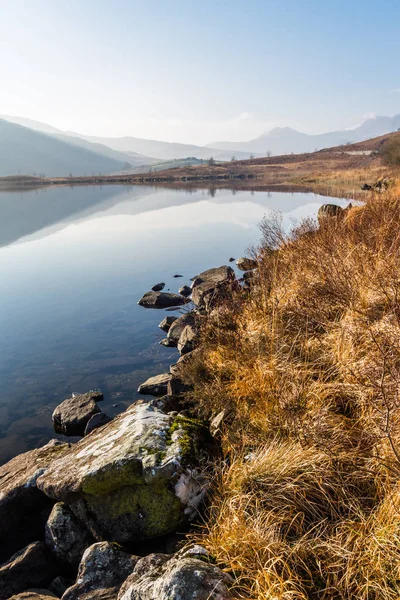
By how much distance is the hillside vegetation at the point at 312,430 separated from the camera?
283 centimetres

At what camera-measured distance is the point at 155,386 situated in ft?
27.2

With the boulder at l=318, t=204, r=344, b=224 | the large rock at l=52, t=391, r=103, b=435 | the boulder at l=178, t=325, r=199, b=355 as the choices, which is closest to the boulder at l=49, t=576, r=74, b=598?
the large rock at l=52, t=391, r=103, b=435

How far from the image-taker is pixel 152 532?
373 cm

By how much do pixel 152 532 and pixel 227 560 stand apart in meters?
1.06

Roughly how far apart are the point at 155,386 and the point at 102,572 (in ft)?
16.5

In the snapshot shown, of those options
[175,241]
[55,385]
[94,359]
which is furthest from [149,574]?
[175,241]

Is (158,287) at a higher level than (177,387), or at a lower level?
lower

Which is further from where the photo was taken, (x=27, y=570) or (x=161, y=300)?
(x=161, y=300)

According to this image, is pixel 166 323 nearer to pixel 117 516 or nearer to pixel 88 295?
pixel 88 295

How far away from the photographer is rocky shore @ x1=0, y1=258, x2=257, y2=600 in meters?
2.99

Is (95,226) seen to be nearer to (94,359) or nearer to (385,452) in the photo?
(94,359)

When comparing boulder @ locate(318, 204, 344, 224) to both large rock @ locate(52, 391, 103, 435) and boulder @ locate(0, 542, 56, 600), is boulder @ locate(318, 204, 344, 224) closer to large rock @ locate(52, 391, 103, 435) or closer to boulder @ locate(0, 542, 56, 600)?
large rock @ locate(52, 391, 103, 435)

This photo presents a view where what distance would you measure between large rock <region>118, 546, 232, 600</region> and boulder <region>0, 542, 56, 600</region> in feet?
4.88

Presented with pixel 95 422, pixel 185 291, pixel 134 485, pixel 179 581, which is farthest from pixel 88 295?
pixel 179 581
